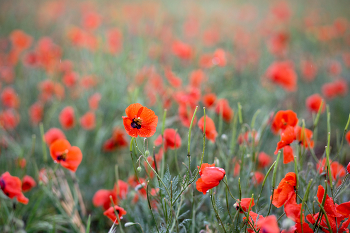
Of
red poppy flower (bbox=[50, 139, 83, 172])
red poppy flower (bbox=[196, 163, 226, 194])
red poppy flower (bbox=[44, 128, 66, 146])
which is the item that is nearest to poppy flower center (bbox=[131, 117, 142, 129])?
red poppy flower (bbox=[196, 163, 226, 194])

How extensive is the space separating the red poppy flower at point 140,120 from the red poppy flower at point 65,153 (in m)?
0.32

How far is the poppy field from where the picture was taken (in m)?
0.71

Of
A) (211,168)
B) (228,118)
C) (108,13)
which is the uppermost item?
(108,13)

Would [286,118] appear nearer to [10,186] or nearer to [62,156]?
[62,156]

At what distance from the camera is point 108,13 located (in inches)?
190

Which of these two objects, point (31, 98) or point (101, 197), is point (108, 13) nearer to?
point (31, 98)

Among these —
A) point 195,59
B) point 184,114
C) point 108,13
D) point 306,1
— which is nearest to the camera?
point 184,114

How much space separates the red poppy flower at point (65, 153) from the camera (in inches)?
35.0

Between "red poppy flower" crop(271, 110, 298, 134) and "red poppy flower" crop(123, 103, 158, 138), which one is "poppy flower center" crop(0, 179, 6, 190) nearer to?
"red poppy flower" crop(123, 103, 158, 138)

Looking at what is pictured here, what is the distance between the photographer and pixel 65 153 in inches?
35.7

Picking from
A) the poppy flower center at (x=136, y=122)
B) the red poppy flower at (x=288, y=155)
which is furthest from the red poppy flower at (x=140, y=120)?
the red poppy flower at (x=288, y=155)

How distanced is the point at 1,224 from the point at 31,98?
1563 millimetres

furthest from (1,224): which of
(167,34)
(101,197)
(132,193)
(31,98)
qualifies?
(167,34)

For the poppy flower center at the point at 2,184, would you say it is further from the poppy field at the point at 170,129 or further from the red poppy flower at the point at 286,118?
the red poppy flower at the point at 286,118
